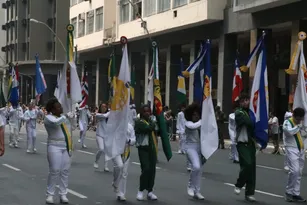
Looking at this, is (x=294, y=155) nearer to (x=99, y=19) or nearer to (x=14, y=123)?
(x=14, y=123)

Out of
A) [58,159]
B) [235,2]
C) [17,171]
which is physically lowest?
[17,171]

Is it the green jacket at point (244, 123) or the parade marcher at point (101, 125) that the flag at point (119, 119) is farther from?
the parade marcher at point (101, 125)

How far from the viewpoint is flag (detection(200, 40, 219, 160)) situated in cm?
1195

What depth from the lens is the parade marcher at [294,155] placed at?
1178 cm

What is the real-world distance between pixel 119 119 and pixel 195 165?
1662 mm

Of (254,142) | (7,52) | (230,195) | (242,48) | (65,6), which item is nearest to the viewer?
(254,142)

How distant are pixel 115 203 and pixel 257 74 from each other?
3.90 m

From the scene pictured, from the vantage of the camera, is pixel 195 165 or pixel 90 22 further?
pixel 90 22

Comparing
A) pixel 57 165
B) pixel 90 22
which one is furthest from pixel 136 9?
pixel 57 165

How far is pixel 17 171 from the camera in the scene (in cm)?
1662

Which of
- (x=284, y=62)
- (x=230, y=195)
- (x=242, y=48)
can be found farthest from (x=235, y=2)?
(x=230, y=195)

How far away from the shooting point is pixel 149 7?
4088 centimetres

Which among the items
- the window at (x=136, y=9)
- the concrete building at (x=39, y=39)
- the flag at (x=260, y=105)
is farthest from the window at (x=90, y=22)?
the flag at (x=260, y=105)

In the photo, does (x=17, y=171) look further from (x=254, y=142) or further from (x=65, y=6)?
(x=65, y=6)
